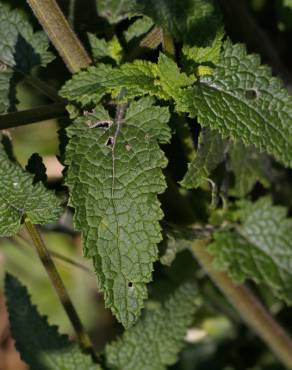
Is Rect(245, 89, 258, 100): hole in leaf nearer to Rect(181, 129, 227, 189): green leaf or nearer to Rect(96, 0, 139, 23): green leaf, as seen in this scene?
Rect(181, 129, 227, 189): green leaf

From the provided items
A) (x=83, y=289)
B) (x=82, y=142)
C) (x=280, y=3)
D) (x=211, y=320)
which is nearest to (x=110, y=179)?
(x=82, y=142)

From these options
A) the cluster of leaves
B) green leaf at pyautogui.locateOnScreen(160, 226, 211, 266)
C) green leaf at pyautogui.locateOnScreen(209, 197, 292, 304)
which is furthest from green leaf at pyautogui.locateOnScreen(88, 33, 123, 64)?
green leaf at pyautogui.locateOnScreen(209, 197, 292, 304)

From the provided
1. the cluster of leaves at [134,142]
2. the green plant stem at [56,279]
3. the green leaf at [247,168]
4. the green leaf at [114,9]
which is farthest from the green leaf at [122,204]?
the green leaf at [247,168]

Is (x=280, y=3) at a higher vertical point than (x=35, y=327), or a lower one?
higher

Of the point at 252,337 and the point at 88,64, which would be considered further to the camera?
the point at 252,337

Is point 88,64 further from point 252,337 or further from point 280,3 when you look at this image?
point 252,337

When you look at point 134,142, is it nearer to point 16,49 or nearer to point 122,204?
point 122,204
